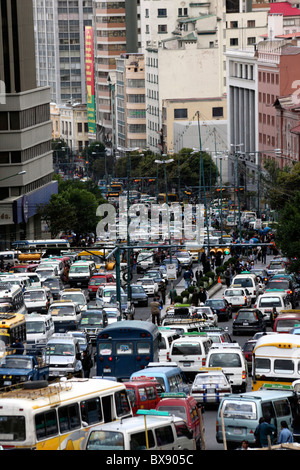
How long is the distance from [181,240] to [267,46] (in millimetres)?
58334

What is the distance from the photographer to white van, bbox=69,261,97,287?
7631 centimetres

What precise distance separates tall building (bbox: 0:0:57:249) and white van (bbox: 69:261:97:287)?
29280 mm

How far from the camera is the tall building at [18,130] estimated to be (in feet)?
356

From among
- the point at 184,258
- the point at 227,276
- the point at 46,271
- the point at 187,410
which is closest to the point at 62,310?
the point at 227,276

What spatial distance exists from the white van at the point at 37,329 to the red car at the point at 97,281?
20735 millimetres

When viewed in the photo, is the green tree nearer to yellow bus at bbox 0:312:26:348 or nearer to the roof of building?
yellow bus at bbox 0:312:26:348

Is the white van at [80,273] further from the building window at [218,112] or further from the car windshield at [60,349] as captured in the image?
the building window at [218,112]

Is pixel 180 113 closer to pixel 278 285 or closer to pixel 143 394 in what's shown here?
pixel 278 285

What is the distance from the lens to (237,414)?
97.6 ft

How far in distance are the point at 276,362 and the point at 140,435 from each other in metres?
12.0

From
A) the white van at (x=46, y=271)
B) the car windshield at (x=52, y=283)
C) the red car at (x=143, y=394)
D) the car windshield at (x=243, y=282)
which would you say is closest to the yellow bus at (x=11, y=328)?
the red car at (x=143, y=394)

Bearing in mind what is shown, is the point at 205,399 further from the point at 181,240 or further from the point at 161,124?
the point at 161,124

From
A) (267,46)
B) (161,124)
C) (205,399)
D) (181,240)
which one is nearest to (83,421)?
(205,399)

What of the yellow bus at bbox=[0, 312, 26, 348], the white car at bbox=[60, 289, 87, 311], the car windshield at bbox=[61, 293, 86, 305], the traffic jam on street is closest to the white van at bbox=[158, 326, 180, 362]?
the traffic jam on street
